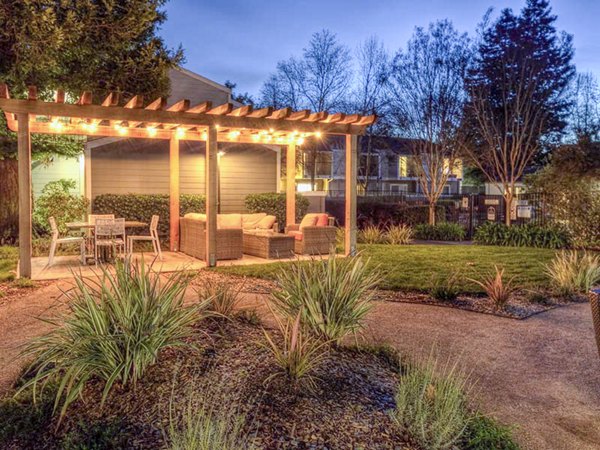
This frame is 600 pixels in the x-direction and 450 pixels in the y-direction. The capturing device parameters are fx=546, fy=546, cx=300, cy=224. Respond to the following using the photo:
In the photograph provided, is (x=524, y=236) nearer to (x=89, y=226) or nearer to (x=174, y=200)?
(x=174, y=200)

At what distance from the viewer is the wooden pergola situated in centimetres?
826

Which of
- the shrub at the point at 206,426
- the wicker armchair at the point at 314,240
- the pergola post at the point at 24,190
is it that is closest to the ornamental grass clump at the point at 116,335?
the shrub at the point at 206,426

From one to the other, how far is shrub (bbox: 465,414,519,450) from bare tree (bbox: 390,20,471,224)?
14.2m

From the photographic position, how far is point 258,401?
3.17 m

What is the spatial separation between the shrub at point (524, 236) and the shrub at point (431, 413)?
35.1 ft

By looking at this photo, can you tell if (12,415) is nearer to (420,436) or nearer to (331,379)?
(331,379)

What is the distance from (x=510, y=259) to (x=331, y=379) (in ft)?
26.0

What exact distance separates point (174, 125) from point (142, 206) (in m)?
4.81

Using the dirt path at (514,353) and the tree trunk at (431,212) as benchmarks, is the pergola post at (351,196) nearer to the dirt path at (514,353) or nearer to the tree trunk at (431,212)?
the dirt path at (514,353)

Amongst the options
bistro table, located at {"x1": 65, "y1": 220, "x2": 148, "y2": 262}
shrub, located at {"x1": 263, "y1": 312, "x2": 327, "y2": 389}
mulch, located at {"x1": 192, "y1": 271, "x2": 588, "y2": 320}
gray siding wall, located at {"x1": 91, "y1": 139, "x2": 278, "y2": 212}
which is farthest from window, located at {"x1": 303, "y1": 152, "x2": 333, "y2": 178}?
shrub, located at {"x1": 263, "y1": 312, "x2": 327, "y2": 389}

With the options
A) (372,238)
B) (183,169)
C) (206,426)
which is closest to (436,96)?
(372,238)

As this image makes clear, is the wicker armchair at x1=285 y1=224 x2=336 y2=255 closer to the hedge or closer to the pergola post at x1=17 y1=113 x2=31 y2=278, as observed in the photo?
the pergola post at x1=17 y1=113 x2=31 y2=278

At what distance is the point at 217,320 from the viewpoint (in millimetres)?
4660

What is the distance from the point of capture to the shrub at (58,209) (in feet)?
44.2
